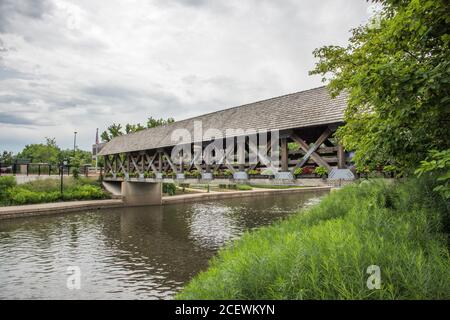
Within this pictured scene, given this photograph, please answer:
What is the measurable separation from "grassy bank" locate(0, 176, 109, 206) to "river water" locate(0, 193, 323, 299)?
4244 mm

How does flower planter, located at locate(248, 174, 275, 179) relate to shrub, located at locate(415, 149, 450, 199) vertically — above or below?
below

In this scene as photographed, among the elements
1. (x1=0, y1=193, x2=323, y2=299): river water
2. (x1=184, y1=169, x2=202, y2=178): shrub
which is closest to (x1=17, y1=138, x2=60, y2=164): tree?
(x1=0, y1=193, x2=323, y2=299): river water

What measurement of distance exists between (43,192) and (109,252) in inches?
612

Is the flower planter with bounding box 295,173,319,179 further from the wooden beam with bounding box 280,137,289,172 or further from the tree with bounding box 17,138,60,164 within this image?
the tree with bounding box 17,138,60,164

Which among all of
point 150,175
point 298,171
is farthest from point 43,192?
point 298,171

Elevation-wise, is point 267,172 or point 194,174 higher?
point 267,172

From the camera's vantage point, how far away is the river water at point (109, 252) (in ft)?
25.5

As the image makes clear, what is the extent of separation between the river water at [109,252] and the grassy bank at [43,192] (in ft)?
13.9

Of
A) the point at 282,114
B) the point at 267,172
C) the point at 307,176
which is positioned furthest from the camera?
the point at 282,114

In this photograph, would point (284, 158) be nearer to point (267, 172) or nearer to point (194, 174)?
point (267, 172)

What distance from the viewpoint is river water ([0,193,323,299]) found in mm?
7758

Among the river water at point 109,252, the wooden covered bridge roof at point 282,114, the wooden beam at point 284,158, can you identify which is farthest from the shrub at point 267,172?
the river water at point 109,252

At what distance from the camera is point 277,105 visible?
1440 centimetres

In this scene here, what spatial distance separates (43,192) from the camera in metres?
23.4
